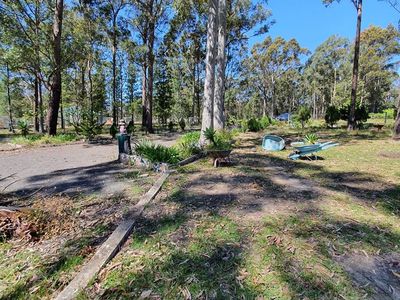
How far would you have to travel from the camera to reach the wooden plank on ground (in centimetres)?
207

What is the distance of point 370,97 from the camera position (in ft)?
144

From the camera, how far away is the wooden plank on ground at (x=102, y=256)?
2069mm

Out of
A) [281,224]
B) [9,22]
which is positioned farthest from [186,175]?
[9,22]

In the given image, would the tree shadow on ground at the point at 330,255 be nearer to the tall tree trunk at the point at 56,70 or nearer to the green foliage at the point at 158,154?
the green foliage at the point at 158,154

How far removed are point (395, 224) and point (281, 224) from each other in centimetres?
148

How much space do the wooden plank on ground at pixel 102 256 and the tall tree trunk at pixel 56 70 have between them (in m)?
10.7

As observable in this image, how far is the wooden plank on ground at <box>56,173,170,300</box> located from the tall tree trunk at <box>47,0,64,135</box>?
10.7 metres

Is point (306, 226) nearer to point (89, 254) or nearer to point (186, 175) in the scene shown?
point (89, 254)

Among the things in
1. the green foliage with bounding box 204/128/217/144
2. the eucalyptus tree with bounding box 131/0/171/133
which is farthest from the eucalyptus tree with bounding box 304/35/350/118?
the green foliage with bounding box 204/128/217/144

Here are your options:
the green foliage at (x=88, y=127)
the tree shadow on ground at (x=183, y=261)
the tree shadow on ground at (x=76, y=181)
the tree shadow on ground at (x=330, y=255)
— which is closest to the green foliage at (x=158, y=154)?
the tree shadow on ground at (x=76, y=181)

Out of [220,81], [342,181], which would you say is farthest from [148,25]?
[342,181]

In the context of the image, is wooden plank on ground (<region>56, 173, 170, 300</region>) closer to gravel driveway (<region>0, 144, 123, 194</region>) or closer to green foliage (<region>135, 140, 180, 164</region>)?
gravel driveway (<region>0, 144, 123, 194</region>)

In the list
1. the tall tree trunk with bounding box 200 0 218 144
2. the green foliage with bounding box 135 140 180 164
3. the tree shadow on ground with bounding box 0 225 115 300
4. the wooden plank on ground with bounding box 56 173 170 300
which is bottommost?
the tree shadow on ground with bounding box 0 225 115 300

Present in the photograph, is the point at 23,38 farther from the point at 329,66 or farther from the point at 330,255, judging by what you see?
the point at 329,66
